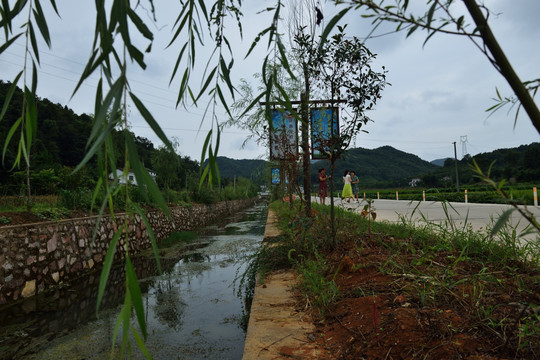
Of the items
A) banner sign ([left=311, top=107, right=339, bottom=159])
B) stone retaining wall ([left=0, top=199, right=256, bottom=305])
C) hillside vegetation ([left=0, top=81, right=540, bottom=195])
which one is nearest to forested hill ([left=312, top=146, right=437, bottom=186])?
hillside vegetation ([left=0, top=81, right=540, bottom=195])

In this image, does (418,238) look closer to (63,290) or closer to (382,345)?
(382,345)

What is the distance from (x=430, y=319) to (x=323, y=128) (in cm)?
299

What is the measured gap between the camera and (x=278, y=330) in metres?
1.93

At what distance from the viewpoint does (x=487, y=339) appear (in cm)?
142

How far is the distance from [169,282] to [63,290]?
4.51 feet

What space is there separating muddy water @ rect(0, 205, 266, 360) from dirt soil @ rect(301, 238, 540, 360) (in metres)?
1.01

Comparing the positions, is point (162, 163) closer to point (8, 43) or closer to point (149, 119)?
point (8, 43)

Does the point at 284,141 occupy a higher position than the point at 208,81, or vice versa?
the point at 284,141

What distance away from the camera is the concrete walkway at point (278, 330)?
1.64 m

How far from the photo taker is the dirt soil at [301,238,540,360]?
136cm

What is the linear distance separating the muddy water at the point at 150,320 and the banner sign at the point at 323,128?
1572mm

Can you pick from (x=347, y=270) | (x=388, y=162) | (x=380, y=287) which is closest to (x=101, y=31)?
(x=380, y=287)

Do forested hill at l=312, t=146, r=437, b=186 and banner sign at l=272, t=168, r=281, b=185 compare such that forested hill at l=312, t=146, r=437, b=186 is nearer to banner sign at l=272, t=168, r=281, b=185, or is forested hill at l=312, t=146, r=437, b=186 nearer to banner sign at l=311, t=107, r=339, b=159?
banner sign at l=272, t=168, r=281, b=185

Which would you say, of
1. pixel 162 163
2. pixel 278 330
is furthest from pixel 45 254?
pixel 162 163
